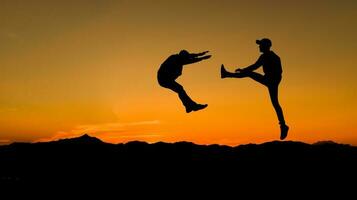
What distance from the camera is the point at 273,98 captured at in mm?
11672

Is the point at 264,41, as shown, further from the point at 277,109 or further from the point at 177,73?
the point at 177,73

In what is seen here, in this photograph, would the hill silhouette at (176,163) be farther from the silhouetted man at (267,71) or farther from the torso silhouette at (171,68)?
the torso silhouette at (171,68)

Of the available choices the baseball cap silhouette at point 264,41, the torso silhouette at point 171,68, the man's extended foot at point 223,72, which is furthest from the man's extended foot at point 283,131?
the torso silhouette at point 171,68

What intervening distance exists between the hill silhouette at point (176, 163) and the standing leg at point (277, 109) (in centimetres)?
40

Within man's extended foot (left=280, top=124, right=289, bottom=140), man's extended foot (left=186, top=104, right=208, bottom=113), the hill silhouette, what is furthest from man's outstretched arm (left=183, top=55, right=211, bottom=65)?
man's extended foot (left=280, top=124, right=289, bottom=140)

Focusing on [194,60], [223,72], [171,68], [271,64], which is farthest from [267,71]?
[171,68]

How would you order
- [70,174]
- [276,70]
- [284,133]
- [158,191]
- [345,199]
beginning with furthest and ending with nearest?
[284,133] → [276,70] → [70,174] → [158,191] → [345,199]

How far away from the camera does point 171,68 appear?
11430 millimetres

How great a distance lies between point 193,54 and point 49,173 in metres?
5.05

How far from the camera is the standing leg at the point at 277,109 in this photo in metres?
Answer: 11.4

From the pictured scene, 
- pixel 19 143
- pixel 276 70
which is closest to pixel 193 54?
pixel 276 70

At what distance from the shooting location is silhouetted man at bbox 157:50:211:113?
11.2m

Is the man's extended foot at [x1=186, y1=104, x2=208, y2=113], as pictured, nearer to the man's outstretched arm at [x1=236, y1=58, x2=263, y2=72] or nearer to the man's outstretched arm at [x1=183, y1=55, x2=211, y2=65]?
the man's outstretched arm at [x1=183, y1=55, x2=211, y2=65]

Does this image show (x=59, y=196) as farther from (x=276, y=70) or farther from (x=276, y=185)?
(x=276, y=70)
